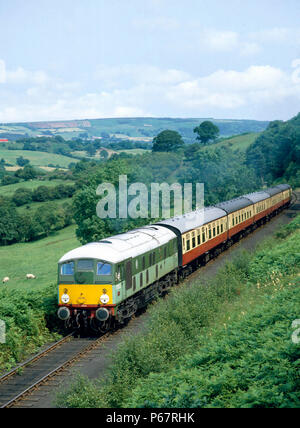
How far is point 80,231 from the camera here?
2298 inches

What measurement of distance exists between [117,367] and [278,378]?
5779 millimetres

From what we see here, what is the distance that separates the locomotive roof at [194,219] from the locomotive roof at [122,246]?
8.81 ft

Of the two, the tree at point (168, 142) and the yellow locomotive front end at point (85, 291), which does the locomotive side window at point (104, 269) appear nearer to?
the yellow locomotive front end at point (85, 291)

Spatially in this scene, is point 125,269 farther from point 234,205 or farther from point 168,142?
point 168,142

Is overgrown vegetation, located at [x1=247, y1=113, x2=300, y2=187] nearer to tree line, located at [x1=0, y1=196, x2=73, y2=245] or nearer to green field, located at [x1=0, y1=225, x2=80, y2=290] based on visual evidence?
tree line, located at [x1=0, y1=196, x2=73, y2=245]

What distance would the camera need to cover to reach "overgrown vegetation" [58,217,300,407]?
1132 cm

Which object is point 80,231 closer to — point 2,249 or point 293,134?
point 2,249

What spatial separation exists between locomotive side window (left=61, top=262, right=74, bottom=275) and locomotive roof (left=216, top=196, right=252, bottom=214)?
22.3 meters

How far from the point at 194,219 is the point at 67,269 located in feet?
47.7

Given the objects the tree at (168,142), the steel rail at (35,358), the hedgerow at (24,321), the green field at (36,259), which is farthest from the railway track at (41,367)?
the tree at (168,142)

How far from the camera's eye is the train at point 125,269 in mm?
20797

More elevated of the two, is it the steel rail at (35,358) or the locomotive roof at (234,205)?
the locomotive roof at (234,205)

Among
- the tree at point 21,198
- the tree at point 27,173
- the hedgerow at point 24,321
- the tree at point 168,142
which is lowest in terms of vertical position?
the tree at point 21,198
